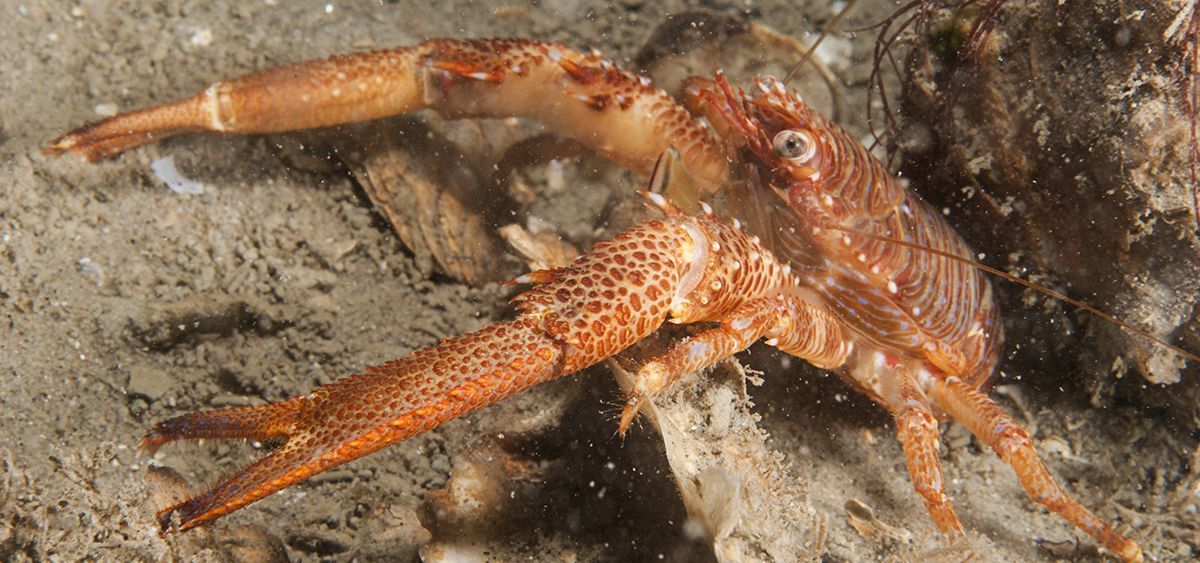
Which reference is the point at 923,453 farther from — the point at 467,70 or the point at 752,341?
the point at 467,70

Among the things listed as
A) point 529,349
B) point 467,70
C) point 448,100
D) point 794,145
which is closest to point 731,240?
point 794,145

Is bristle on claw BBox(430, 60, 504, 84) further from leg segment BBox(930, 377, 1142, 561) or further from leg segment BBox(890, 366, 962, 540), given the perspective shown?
leg segment BBox(930, 377, 1142, 561)

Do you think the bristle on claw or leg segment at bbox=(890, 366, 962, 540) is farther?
the bristle on claw

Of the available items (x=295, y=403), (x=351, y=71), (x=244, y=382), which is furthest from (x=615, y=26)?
(x=295, y=403)

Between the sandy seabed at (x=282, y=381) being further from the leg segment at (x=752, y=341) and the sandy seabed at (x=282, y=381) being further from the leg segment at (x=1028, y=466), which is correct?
the leg segment at (x=752, y=341)

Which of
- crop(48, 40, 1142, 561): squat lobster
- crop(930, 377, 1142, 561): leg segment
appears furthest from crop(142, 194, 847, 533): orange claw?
crop(930, 377, 1142, 561): leg segment

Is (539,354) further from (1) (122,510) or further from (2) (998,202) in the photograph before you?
(2) (998,202)
